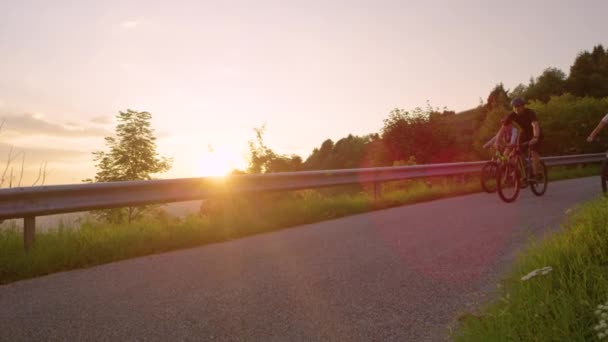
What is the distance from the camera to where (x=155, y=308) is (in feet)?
11.4

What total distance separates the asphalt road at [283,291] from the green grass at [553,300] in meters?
0.29

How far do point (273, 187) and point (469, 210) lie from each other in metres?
3.71

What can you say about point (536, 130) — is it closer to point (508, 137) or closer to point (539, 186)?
point (508, 137)

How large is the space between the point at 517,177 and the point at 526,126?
137 centimetres

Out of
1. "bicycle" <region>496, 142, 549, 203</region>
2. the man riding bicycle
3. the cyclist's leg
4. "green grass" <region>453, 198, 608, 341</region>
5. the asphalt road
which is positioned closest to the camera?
"green grass" <region>453, 198, 608, 341</region>

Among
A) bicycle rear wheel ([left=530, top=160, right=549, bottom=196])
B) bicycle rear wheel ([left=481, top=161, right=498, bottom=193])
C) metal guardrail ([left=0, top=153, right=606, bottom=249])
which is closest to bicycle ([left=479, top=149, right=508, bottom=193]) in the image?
bicycle rear wheel ([left=481, top=161, right=498, bottom=193])

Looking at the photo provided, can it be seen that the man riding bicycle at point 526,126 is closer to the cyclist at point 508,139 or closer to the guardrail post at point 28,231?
the cyclist at point 508,139

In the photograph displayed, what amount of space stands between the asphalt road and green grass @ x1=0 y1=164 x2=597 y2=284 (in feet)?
1.78

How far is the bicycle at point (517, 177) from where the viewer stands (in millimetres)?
10344

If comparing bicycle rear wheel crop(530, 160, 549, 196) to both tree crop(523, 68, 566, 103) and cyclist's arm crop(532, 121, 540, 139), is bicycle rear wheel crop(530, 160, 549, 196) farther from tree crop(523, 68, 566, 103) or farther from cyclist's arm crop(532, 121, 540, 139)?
tree crop(523, 68, 566, 103)

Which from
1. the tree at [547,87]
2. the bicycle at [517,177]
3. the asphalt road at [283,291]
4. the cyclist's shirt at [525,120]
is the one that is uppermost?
the tree at [547,87]

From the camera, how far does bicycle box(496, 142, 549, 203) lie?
33.9 ft

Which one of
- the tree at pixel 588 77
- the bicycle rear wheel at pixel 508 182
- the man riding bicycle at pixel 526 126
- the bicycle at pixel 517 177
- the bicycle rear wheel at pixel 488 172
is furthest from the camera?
the tree at pixel 588 77

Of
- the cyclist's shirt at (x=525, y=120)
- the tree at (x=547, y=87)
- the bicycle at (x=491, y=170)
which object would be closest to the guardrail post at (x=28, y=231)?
the bicycle at (x=491, y=170)
